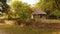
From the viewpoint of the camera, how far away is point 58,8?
145 feet

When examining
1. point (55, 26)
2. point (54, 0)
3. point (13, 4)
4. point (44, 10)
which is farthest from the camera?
point (13, 4)

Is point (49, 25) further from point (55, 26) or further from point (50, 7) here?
point (50, 7)

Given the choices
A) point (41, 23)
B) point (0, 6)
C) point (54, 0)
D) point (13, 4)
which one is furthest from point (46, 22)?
point (13, 4)

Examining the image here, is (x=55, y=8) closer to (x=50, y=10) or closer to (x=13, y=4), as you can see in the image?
(x=50, y=10)

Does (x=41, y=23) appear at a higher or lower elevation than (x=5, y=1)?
lower

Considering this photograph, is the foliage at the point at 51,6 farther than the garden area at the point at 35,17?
Yes

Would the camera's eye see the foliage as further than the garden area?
Yes

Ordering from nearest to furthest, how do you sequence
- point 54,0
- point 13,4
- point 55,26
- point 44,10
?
point 55,26, point 54,0, point 44,10, point 13,4

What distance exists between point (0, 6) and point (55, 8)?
41.0 feet

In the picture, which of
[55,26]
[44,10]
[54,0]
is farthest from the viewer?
[44,10]

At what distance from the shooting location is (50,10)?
44312mm

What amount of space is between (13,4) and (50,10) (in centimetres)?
2040

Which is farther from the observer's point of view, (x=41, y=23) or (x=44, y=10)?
(x=44, y=10)

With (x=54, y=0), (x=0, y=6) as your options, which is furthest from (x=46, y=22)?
(x=0, y=6)
